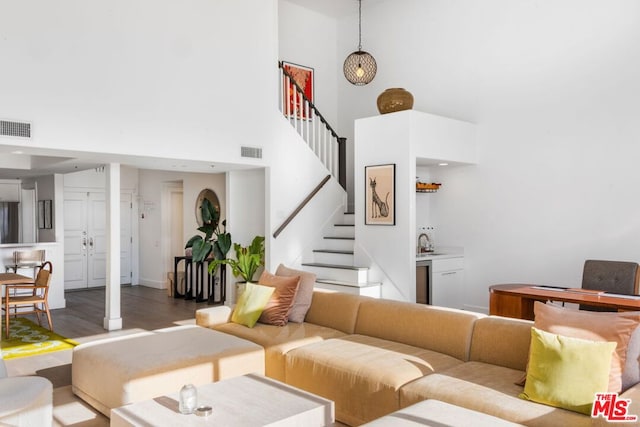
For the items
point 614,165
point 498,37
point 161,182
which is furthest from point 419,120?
point 161,182

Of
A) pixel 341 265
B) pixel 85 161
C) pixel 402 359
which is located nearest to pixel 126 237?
pixel 85 161

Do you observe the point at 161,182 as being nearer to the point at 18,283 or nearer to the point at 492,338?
the point at 18,283

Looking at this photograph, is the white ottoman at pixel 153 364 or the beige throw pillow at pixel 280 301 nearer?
the white ottoman at pixel 153 364

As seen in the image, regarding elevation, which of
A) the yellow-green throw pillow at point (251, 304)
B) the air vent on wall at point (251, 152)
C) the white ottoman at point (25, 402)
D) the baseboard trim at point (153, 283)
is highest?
the air vent on wall at point (251, 152)

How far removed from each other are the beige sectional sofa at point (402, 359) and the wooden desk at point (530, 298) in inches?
45.6

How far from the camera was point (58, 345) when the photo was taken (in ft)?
19.3

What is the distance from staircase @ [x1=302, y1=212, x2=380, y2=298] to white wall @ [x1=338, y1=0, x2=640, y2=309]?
4.20 ft

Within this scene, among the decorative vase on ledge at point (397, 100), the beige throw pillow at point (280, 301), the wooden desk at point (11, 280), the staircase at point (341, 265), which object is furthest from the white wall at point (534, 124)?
the wooden desk at point (11, 280)

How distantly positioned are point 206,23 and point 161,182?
14.5 feet

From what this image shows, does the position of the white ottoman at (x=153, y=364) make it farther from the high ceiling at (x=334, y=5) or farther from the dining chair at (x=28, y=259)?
the high ceiling at (x=334, y=5)

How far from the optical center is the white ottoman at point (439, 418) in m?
2.54

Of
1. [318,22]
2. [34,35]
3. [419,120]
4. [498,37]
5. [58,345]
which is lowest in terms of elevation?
[58,345]

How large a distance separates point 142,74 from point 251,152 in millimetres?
1803

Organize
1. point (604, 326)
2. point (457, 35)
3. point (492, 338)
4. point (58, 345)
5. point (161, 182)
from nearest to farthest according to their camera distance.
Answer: point (604, 326)
point (492, 338)
point (58, 345)
point (457, 35)
point (161, 182)
